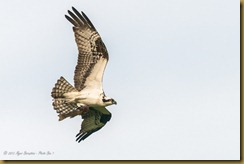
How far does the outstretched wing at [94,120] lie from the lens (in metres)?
16.7

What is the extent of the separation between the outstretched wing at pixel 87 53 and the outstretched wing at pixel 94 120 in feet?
3.74

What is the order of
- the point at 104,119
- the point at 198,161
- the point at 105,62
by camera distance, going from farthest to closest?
the point at 104,119 → the point at 105,62 → the point at 198,161

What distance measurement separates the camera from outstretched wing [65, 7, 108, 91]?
15.7 metres

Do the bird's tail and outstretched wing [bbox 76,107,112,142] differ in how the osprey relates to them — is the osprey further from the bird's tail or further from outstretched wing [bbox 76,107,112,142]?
outstretched wing [bbox 76,107,112,142]

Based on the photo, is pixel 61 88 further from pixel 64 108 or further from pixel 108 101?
pixel 108 101

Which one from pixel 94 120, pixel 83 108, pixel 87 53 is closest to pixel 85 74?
pixel 87 53

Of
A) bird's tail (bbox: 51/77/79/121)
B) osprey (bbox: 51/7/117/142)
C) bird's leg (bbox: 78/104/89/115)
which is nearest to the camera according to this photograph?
osprey (bbox: 51/7/117/142)

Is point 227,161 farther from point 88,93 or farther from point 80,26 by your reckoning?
point 80,26

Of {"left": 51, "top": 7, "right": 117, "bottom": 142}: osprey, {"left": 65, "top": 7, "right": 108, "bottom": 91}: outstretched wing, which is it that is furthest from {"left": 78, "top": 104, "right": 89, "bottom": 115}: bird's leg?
{"left": 65, "top": 7, "right": 108, "bottom": 91}: outstretched wing

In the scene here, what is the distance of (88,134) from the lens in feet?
54.6

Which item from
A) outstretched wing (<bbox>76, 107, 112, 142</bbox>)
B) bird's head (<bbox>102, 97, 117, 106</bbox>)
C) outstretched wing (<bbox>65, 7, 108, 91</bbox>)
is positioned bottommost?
outstretched wing (<bbox>76, 107, 112, 142</bbox>)

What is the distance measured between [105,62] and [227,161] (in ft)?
12.5

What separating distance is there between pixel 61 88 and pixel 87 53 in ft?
3.51

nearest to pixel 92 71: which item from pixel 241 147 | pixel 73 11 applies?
pixel 73 11
